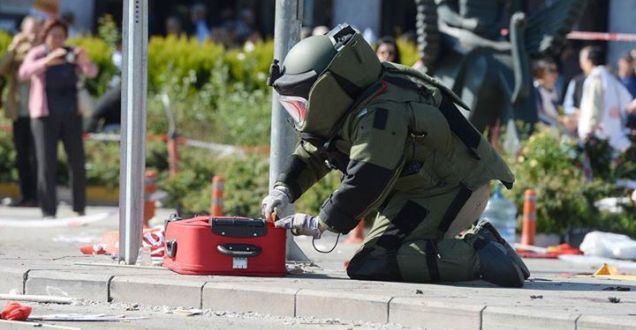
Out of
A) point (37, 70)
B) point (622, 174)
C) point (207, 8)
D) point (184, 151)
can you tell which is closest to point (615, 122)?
point (622, 174)

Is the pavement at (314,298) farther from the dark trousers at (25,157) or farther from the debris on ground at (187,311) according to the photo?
the dark trousers at (25,157)

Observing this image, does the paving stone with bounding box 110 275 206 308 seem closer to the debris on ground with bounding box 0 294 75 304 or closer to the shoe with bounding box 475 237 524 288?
the debris on ground with bounding box 0 294 75 304

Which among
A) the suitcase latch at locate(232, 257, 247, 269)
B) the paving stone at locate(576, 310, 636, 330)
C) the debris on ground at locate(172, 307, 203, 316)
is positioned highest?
the paving stone at locate(576, 310, 636, 330)

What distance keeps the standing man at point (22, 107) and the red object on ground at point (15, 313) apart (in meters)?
7.74

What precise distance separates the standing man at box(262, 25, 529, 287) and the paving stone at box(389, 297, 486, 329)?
2.43 feet

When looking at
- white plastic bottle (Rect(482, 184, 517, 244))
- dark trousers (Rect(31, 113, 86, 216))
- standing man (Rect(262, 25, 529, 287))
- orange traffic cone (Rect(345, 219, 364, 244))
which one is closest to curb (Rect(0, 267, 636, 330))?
standing man (Rect(262, 25, 529, 287))

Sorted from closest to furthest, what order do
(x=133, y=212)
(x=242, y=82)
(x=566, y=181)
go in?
1. (x=133, y=212)
2. (x=566, y=181)
3. (x=242, y=82)

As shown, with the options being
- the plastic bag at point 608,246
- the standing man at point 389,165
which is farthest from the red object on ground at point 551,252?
the standing man at point 389,165

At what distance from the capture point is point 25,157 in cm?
1728

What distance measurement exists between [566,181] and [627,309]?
6.46 meters

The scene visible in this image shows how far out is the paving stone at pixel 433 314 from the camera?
26.9 feet

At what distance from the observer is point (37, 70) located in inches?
593

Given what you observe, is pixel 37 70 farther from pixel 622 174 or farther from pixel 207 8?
pixel 207 8

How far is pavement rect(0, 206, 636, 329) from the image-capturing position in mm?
8203
